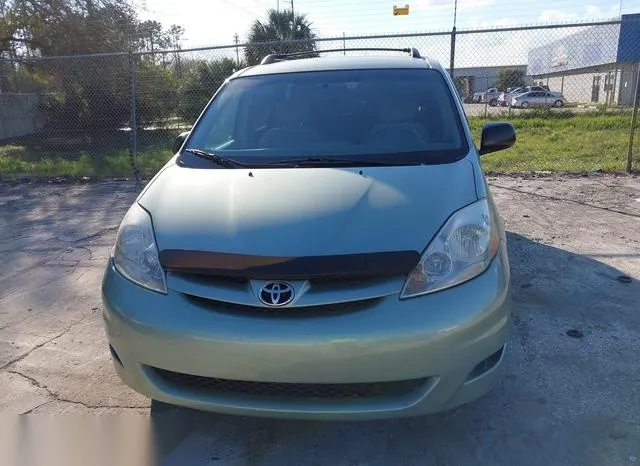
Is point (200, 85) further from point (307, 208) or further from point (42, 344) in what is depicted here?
point (307, 208)

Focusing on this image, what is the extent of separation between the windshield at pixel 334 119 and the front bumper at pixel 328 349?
41.0 inches

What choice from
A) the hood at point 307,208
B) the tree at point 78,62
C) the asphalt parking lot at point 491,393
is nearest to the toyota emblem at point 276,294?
the hood at point 307,208

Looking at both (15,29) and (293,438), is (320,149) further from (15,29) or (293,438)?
(15,29)

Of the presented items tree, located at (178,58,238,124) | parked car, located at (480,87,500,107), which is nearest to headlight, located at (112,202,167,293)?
tree, located at (178,58,238,124)

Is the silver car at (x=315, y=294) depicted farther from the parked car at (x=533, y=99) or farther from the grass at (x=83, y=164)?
the parked car at (x=533, y=99)

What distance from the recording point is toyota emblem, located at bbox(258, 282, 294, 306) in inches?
77.8

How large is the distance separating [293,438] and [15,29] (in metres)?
17.5

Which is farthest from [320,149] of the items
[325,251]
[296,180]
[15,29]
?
[15,29]

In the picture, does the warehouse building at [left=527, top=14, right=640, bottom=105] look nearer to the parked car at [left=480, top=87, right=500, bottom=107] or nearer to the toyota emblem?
the parked car at [left=480, top=87, right=500, bottom=107]

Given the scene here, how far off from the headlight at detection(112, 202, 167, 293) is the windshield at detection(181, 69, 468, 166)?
25.3 inches

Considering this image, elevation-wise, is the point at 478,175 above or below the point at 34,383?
above

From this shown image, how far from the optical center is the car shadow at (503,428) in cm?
228

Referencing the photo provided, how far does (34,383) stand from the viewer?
2.96 metres

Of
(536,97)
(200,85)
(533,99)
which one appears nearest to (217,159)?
(200,85)
